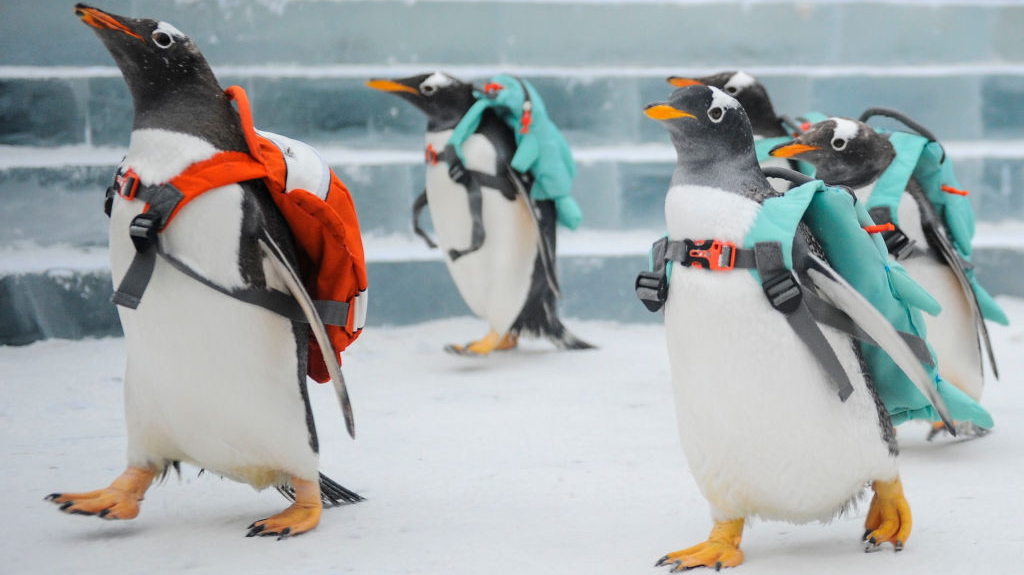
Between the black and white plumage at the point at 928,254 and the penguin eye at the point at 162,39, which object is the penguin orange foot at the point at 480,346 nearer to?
the black and white plumage at the point at 928,254

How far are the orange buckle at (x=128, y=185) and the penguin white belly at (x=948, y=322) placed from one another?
1.53 meters

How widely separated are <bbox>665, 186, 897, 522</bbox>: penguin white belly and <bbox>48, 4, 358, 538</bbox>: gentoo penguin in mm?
633

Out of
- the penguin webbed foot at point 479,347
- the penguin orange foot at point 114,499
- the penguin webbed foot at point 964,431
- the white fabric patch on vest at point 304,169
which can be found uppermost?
the white fabric patch on vest at point 304,169

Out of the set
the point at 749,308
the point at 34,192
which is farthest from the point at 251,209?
the point at 34,192

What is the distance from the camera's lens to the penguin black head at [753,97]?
2914mm

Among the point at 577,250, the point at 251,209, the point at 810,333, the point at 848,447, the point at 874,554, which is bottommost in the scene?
the point at 577,250

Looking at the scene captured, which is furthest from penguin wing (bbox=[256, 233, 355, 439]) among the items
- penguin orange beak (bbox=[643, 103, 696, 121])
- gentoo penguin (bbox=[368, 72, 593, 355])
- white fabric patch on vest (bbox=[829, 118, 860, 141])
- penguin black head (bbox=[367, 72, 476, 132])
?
penguin black head (bbox=[367, 72, 476, 132])

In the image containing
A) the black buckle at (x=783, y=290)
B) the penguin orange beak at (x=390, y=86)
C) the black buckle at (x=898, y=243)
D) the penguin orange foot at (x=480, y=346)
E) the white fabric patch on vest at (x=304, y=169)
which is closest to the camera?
the black buckle at (x=783, y=290)

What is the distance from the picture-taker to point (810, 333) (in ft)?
4.93

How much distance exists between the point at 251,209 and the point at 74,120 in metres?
2.74

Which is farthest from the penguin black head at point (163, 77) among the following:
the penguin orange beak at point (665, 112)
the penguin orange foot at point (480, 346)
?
the penguin orange foot at point (480, 346)

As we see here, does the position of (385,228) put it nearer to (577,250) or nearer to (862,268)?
(577,250)

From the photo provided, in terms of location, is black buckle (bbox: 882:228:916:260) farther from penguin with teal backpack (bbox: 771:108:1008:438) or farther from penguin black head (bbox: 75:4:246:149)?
penguin black head (bbox: 75:4:246:149)

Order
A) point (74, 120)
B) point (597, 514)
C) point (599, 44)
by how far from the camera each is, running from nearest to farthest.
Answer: point (597, 514)
point (74, 120)
point (599, 44)
